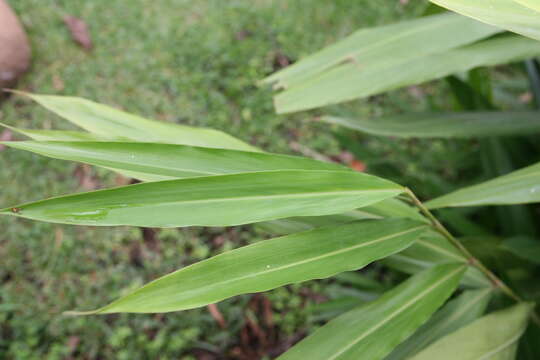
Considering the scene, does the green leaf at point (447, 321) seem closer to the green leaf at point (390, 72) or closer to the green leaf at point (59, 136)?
the green leaf at point (390, 72)

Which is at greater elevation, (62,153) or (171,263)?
(62,153)

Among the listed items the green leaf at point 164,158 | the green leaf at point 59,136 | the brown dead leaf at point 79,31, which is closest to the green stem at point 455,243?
the green leaf at point 164,158

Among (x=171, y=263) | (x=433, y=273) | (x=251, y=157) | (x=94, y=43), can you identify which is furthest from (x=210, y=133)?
(x=94, y=43)

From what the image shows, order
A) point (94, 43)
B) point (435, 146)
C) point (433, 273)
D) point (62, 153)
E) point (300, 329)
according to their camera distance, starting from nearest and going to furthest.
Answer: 1. point (62, 153)
2. point (433, 273)
3. point (300, 329)
4. point (435, 146)
5. point (94, 43)

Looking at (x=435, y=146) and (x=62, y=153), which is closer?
(x=62, y=153)

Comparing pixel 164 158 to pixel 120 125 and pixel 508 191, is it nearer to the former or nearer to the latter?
pixel 120 125

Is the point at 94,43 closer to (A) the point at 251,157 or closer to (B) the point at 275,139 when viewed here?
(B) the point at 275,139
